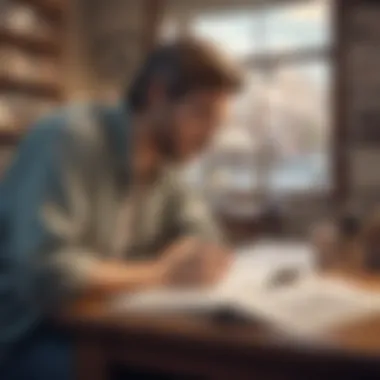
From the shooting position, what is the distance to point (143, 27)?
1.33 metres

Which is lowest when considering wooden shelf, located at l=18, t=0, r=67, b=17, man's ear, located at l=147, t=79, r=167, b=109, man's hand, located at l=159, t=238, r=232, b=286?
man's hand, located at l=159, t=238, r=232, b=286

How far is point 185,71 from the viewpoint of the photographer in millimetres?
952

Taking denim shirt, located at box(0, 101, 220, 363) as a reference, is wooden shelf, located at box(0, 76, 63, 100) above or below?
above

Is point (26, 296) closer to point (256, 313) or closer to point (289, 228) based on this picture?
point (256, 313)

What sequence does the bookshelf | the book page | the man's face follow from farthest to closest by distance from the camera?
1. the bookshelf
2. the man's face
3. the book page

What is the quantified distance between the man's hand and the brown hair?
194mm

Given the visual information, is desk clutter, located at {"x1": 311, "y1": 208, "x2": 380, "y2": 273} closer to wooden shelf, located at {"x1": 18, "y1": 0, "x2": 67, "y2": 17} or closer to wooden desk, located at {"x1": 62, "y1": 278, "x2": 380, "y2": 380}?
wooden desk, located at {"x1": 62, "y1": 278, "x2": 380, "y2": 380}

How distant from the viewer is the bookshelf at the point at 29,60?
3.92 feet

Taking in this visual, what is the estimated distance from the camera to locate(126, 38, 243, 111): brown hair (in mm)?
955

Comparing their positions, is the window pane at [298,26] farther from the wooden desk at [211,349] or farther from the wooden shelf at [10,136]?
the wooden desk at [211,349]

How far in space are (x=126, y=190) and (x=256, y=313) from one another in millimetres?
338

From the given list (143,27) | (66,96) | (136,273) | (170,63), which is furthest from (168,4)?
(136,273)

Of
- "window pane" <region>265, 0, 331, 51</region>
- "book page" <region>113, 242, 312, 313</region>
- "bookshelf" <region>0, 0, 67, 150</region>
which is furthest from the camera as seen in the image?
"window pane" <region>265, 0, 331, 51</region>

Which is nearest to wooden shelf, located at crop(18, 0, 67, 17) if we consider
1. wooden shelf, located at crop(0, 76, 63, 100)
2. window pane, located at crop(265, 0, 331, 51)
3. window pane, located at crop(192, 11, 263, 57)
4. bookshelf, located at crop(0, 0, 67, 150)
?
bookshelf, located at crop(0, 0, 67, 150)
